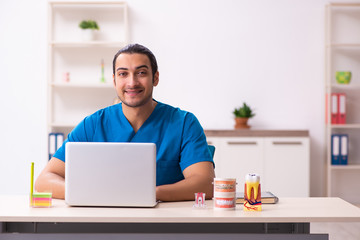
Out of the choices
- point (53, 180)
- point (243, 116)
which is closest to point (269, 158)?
point (243, 116)

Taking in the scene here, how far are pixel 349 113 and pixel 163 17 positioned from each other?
85.6 inches

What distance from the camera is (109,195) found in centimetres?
167

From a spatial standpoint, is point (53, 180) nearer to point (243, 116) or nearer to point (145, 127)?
point (145, 127)

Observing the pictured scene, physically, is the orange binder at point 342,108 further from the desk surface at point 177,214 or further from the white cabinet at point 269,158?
the desk surface at point 177,214

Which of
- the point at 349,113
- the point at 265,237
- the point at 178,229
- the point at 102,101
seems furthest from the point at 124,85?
the point at 349,113

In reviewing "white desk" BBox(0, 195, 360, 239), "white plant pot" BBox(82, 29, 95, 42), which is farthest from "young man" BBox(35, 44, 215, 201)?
"white plant pot" BBox(82, 29, 95, 42)

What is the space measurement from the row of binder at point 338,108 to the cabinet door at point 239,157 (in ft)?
2.62

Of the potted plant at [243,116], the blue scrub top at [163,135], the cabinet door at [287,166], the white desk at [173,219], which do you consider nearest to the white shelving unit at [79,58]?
the potted plant at [243,116]

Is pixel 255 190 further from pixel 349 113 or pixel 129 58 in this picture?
pixel 349 113

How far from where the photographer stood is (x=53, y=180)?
→ 1.99 m

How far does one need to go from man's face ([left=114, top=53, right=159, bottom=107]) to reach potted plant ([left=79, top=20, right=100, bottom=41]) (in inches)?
114

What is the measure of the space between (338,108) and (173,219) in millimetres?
3757

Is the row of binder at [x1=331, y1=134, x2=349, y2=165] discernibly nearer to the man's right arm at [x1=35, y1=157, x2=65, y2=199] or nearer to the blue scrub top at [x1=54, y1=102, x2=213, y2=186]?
the blue scrub top at [x1=54, y1=102, x2=213, y2=186]

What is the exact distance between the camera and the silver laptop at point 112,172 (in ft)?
5.40
